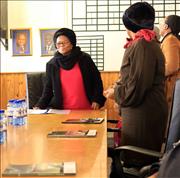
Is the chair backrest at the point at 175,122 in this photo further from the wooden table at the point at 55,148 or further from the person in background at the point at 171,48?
the person in background at the point at 171,48

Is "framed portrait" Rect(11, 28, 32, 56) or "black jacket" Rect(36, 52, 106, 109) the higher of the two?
"framed portrait" Rect(11, 28, 32, 56)

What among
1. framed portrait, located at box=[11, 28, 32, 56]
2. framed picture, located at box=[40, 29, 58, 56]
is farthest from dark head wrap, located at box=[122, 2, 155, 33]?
framed portrait, located at box=[11, 28, 32, 56]

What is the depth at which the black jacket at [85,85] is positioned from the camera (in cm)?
302

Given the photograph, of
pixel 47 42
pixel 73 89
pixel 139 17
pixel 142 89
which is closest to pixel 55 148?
pixel 142 89

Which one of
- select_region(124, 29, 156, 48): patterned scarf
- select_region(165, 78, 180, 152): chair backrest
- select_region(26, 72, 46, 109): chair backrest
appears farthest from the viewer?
select_region(26, 72, 46, 109): chair backrest

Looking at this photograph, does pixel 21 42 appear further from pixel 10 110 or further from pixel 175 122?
pixel 175 122

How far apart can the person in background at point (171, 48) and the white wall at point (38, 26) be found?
3.41 feet

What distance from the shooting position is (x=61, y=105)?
304cm

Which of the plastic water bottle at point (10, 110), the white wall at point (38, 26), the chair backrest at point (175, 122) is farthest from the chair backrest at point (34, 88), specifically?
the chair backrest at point (175, 122)

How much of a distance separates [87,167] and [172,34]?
2.38 m

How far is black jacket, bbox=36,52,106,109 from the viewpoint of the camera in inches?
119

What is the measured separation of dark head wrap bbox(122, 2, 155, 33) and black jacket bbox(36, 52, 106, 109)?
83 cm

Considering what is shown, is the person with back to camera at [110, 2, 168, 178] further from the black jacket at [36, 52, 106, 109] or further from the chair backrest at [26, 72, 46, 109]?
the chair backrest at [26, 72, 46, 109]

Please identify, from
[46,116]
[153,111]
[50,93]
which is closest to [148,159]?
[153,111]
